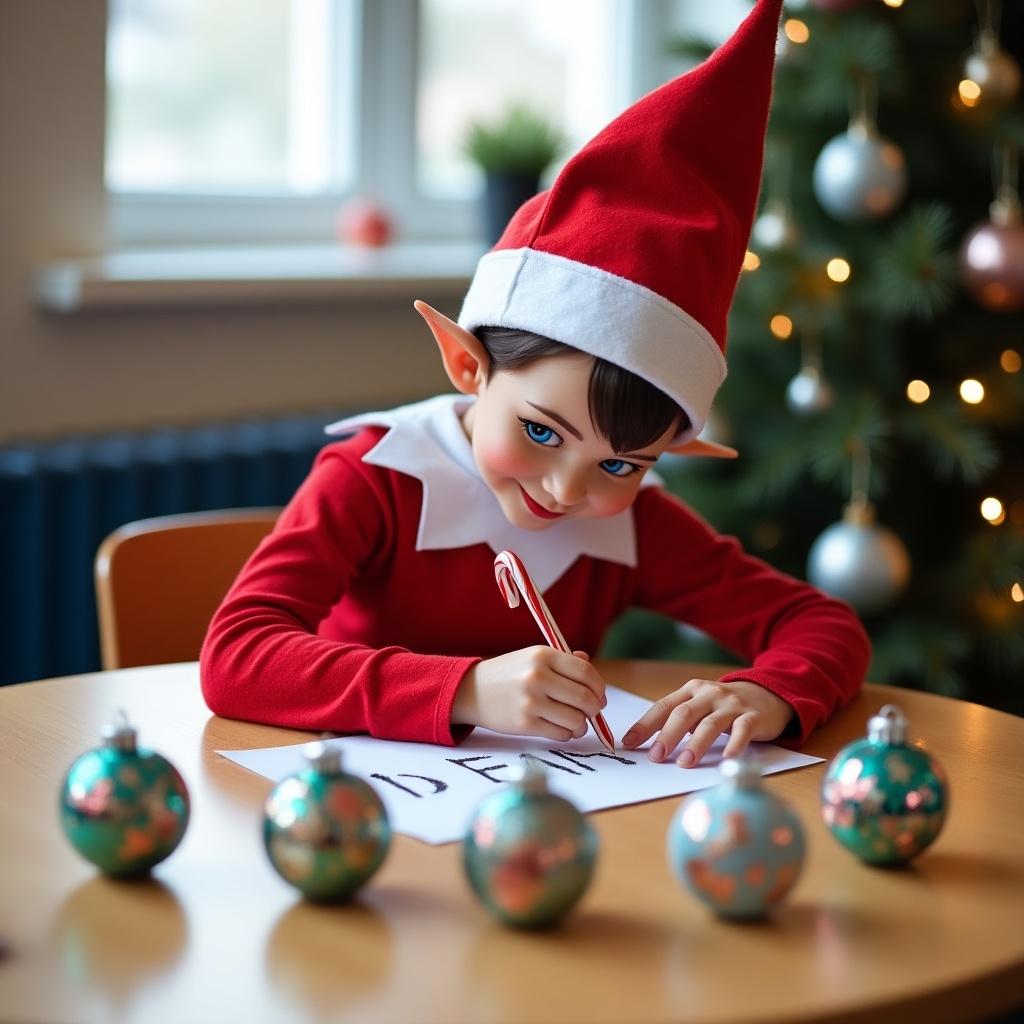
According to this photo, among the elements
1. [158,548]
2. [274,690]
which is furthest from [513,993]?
[158,548]

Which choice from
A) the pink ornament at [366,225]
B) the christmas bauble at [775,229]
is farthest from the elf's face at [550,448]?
the pink ornament at [366,225]

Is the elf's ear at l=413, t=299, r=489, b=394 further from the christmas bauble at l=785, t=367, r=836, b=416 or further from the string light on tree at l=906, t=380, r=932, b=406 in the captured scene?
the string light on tree at l=906, t=380, r=932, b=406

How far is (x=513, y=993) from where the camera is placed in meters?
0.65

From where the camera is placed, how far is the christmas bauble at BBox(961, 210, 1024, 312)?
191cm

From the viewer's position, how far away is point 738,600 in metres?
1.34

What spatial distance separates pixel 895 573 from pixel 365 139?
132 cm

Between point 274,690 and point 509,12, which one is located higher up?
point 509,12

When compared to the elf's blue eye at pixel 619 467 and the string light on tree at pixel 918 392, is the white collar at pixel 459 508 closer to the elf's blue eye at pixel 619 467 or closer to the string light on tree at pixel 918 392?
the elf's blue eye at pixel 619 467

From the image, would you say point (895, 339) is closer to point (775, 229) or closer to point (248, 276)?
point (775, 229)

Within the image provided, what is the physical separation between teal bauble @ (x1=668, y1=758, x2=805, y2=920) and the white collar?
57cm

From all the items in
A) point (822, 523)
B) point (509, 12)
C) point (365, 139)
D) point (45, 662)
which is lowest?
point (45, 662)

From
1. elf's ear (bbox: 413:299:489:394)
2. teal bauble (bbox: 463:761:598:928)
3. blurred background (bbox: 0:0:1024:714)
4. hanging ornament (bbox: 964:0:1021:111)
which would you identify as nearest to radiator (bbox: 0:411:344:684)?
blurred background (bbox: 0:0:1024:714)

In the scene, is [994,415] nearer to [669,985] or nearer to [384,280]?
[384,280]

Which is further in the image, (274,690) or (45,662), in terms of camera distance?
(45,662)
